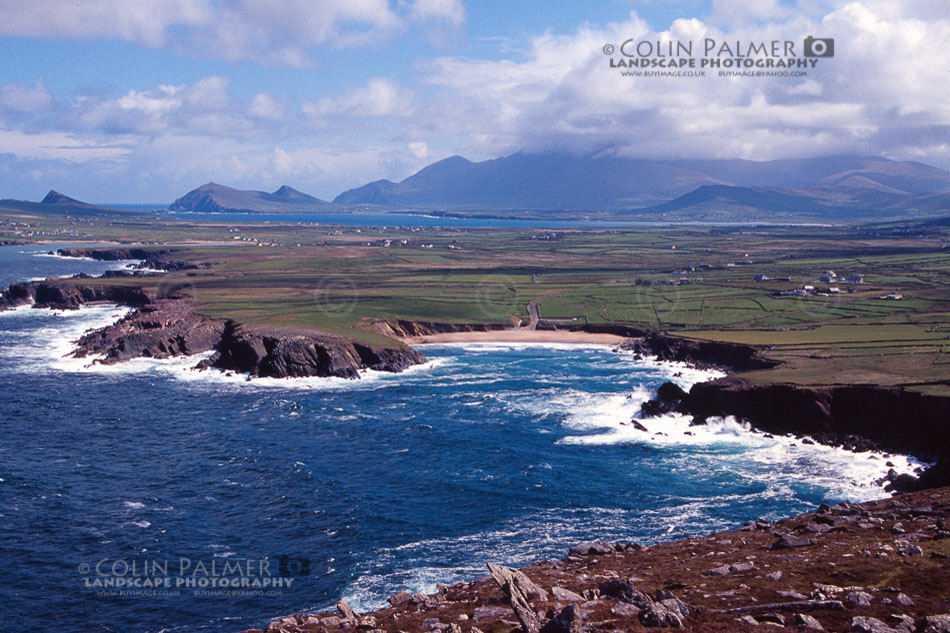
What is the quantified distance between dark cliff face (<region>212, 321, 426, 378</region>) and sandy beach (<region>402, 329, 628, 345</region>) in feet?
51.5

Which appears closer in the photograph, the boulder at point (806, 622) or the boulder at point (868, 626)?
the boulder at point (868, 626)

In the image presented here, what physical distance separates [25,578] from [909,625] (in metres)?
36.7

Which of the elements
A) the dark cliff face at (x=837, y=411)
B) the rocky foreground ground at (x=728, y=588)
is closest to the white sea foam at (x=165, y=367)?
the dark cliff face at (x=837, y=411)

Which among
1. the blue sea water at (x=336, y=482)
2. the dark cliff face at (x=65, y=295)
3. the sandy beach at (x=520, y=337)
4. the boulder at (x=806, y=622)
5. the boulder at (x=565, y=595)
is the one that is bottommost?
the blue sea water at (x=336, y=482)

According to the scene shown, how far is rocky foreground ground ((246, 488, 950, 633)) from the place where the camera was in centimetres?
2109

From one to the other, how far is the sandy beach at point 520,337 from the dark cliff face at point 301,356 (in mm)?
15698

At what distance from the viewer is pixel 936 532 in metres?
29.9

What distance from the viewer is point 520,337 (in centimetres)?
10788

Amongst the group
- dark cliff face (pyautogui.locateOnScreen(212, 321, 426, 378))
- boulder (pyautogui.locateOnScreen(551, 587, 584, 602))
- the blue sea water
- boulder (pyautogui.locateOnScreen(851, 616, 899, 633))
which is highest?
boulder (pyautogui.locateOnScreen(851, 616, 899, 633))

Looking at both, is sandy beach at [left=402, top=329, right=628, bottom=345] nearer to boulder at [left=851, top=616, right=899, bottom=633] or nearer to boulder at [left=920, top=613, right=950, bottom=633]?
boulder at [left=920, top=613, right=950, bottom=633]

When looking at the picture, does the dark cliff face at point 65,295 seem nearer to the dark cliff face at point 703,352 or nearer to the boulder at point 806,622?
the dark cliff face at point 703,352

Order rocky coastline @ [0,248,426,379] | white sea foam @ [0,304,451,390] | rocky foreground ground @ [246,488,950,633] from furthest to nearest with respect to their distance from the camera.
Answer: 1. rocky coastline @ [0,248,426,379]
2. white sea foam @ [0,304,451,390]
3. rocky foreground ground @ [246,488,950,633]

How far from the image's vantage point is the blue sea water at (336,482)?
37.1m

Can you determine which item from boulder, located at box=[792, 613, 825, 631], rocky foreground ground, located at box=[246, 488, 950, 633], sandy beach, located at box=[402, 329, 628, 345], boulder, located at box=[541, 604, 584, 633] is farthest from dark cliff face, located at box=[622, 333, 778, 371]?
boulder, located at box=[541, 604, 584, 633]
